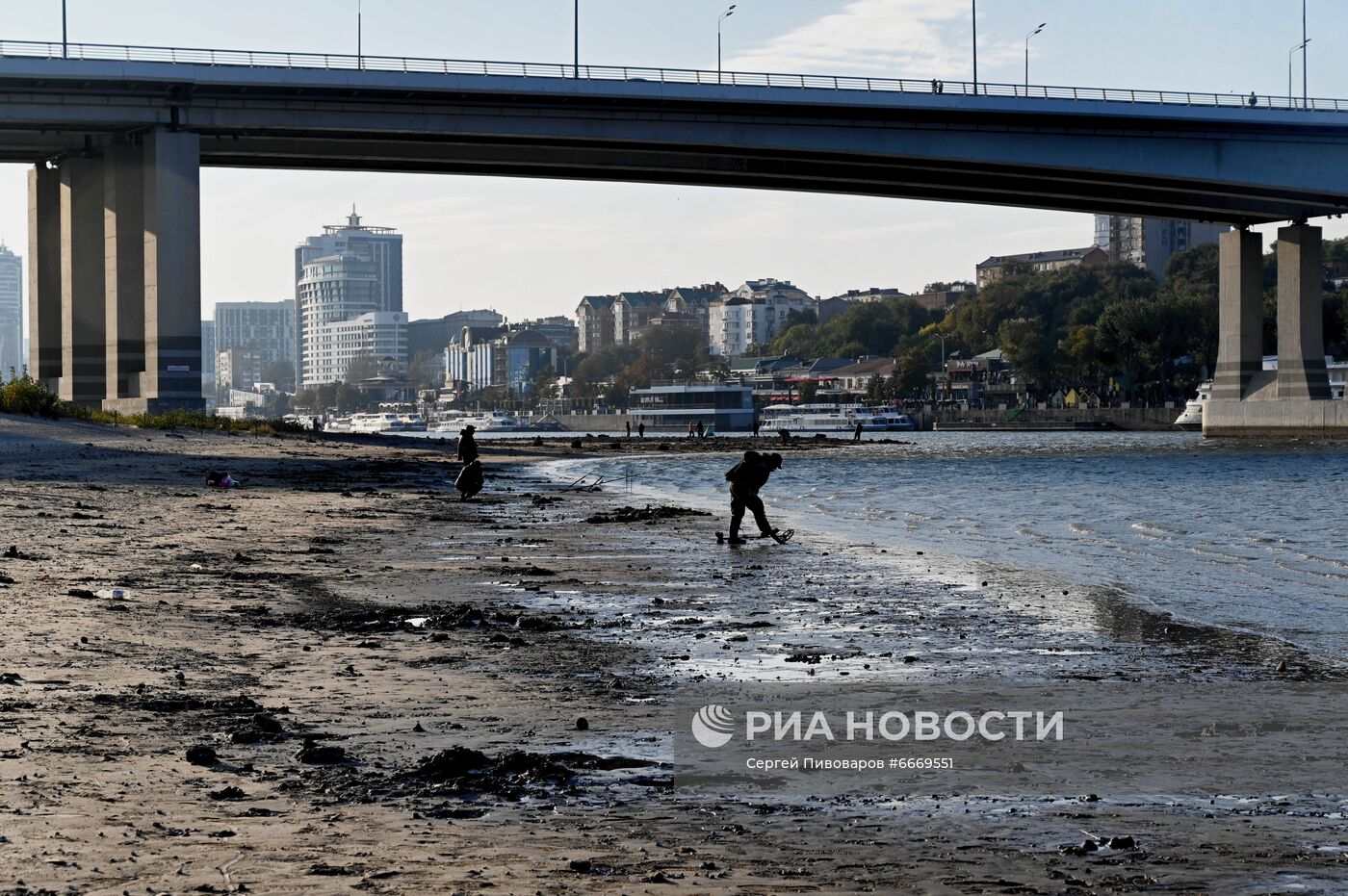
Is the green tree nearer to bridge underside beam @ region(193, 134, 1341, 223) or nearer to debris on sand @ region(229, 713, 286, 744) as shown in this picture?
bridge underside beam @ region(193, 134, 1341, 223)

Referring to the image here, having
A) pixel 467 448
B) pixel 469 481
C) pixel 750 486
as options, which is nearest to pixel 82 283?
pixel 467 448

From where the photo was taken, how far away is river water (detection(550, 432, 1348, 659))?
19.1m

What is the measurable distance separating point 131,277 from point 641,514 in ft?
148

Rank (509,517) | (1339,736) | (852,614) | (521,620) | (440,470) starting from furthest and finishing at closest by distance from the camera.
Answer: (440,470)
(509,517)
(852,614)
(521,620)
(1339,736)

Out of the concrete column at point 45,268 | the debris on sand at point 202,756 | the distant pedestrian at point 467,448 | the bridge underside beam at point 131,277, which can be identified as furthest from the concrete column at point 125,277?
the debris on sand at point 202,756

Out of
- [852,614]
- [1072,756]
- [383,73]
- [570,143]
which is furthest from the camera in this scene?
[570,143]

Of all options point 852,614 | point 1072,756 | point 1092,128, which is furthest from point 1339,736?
point 1092,128

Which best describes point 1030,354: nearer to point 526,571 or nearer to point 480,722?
point 526,571

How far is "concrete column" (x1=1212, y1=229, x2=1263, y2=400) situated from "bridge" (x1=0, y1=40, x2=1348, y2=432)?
7.23 m

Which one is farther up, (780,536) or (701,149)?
(701,149)

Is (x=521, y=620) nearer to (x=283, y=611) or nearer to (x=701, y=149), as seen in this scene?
(x=283, y=611)

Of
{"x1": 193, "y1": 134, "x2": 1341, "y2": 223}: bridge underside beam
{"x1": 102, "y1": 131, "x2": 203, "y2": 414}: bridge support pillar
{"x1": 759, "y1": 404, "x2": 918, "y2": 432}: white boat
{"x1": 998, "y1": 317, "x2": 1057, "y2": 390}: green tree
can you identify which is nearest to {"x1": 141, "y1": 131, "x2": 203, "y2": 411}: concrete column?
{"x1": 102, "y1": 131, "x2": 203, "y2": 414}: bridge support pillar

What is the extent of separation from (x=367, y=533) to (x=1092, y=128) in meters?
59.3

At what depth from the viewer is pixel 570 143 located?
75.3 m
